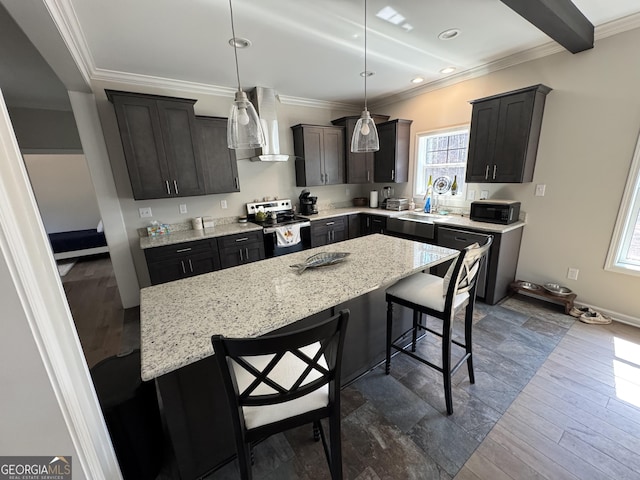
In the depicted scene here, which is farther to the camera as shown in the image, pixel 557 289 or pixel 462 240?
pixel 462 240

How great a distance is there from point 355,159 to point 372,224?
1177 mm

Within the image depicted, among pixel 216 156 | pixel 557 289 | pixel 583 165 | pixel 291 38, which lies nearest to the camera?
pixel 291 38

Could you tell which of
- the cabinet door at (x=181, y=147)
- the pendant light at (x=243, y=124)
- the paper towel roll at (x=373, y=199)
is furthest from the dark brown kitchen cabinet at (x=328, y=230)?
the pendant light at (x=243, y=124)

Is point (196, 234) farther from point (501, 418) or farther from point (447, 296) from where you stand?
point (501, 418)

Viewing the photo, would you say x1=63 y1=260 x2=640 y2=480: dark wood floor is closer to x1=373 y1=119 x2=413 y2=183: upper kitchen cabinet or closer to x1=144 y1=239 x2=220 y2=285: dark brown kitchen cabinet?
x1=144 y1=239 x2=220 y2=285: dark brown kitchen cabinet

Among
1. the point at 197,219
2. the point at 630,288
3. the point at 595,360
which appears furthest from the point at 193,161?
the point at 630,288

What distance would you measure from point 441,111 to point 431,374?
136 inches

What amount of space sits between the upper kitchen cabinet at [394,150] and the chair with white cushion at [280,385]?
3.64 m

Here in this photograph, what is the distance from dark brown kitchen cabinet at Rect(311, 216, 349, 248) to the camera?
12.8 ft

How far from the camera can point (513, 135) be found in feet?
9.28

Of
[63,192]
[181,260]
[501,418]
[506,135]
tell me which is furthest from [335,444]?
[63,192]

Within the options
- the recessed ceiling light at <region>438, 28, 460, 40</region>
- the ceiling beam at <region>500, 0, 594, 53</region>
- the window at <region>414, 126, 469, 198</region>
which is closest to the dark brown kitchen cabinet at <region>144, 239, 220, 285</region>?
the recessed ceiling light at <region>438, 28, 460, 40</region>

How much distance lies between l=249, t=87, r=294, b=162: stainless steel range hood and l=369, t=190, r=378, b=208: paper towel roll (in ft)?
5.92

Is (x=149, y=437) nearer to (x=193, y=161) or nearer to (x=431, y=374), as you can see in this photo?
(x=431, y=374)
